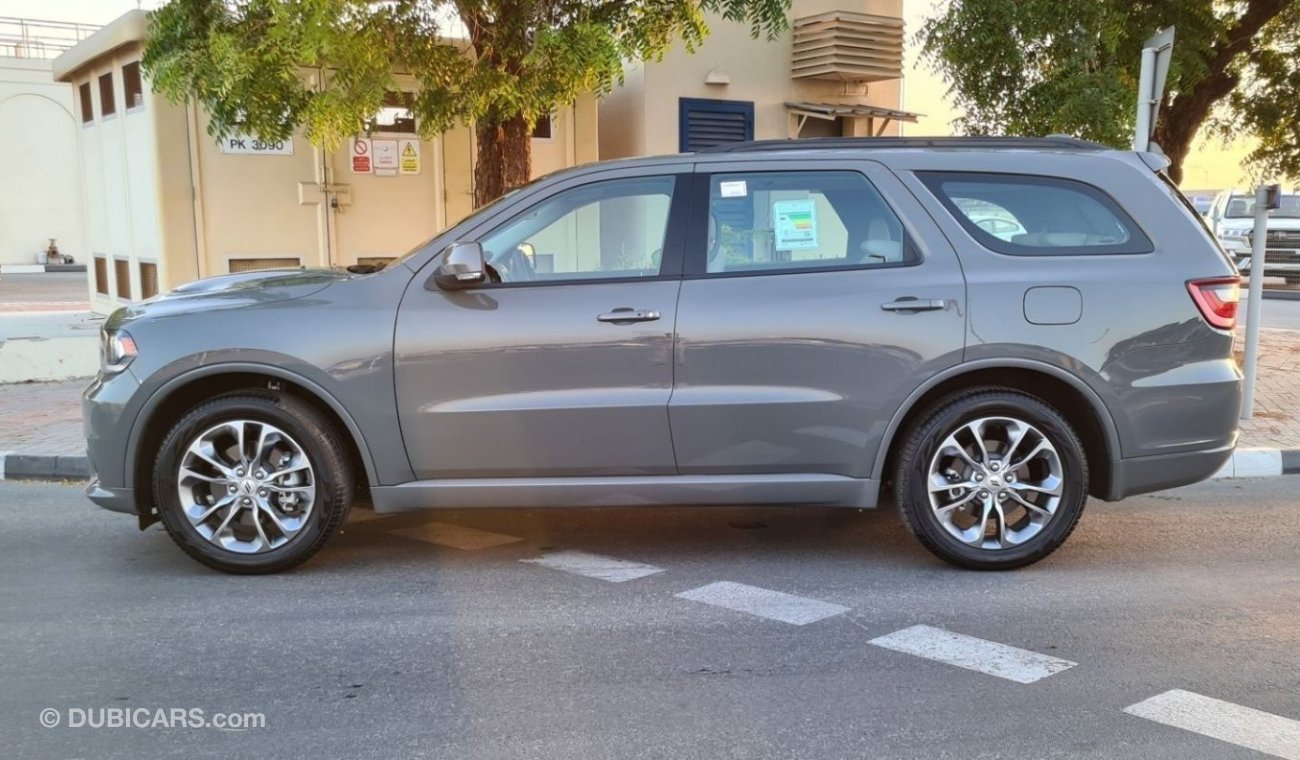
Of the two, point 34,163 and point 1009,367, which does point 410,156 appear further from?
point 34,163

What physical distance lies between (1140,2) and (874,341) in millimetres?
6897

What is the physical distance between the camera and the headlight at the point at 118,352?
4.77 metres

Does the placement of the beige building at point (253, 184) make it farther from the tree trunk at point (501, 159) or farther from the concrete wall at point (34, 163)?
the concrete wall at point (34, 163)

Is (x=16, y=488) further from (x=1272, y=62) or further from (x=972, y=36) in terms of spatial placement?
(x=1272, y=62)

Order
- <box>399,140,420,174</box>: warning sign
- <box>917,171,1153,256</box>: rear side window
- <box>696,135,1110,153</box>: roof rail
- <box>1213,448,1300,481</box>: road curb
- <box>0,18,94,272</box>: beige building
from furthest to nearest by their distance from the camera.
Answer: <box>0,18,94,272</box>: beige building
<box>399,140,420,174</box>: warning sign
<box>1213,448,1300,481</box>: road curb
<box>696,135,1110,153</box>: roof rail
<box>917,171,1153,256</box>: rear side window

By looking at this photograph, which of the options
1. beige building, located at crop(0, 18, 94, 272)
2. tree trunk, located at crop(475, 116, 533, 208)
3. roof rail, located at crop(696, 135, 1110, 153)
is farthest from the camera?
beige building, located at crop(0, 18, 94, 272)

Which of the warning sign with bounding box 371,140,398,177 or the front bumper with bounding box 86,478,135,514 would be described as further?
the warning sign with bounding box 371,140,398,177

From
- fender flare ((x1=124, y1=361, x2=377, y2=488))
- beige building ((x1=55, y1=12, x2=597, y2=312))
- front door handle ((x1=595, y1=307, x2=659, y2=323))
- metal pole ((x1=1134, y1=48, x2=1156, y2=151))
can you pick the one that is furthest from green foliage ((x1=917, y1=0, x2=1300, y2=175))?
fender flare ((x1=124, y1=361, x2=377, y2=488))

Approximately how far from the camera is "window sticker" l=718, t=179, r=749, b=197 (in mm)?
4895

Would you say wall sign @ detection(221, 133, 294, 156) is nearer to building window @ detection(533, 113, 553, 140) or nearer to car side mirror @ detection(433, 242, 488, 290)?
building window @ detection(533, 113, 553, 140)

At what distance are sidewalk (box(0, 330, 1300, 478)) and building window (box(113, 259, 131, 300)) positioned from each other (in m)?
2.63

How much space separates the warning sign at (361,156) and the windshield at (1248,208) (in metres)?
17.9

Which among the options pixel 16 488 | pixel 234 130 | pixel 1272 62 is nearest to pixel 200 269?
pixel 234 130

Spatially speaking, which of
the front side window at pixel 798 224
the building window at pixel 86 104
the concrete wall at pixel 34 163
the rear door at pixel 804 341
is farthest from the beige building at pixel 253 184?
the concrete wall at pixel 34 163
